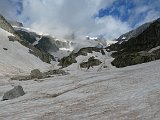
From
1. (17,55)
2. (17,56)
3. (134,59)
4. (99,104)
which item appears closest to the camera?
(99,104)

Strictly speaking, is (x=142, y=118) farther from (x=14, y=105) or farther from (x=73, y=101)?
(x=14, y=105)

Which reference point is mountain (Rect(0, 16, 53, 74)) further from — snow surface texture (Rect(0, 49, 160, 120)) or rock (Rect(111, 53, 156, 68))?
snow surface texture (Rect(0, 49, 160, 120))

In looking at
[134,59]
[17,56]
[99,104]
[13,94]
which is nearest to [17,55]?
[17,56]

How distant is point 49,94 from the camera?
32.2m

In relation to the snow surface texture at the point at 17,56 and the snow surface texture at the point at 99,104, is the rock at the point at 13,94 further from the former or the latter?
the snow surface texture at the point at 17,56

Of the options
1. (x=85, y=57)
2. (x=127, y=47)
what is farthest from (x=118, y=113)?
(x=127, y=47)

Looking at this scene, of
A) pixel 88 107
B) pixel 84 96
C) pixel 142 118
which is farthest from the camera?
pixel 84 96

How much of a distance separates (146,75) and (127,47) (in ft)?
482

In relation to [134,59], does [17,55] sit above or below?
above

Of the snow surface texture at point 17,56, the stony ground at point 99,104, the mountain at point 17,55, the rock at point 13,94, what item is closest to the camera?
the stony ground at point 99,104

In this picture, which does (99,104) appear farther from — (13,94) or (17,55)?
(17,55)

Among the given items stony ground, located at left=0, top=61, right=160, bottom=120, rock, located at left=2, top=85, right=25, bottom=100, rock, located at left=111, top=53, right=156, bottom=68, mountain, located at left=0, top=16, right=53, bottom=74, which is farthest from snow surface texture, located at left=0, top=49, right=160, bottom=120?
mountain, located at left=0, top=16, right=53, bottom=74

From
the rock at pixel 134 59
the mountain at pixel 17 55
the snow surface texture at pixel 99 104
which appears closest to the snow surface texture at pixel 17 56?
the mountain at pixel 17 55

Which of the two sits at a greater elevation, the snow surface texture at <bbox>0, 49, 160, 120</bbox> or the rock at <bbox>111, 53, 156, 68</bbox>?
the rock at <bbox>111, 53, 156, 68</bbox>
